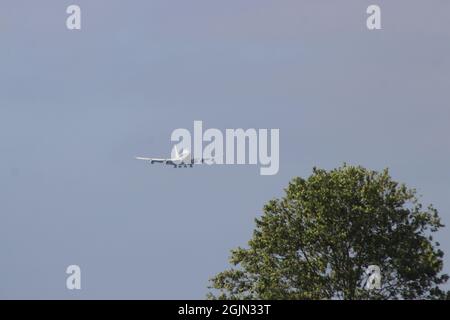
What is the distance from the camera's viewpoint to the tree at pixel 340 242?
9112 cm

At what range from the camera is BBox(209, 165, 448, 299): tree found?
299ft

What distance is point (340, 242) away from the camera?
91.8 m

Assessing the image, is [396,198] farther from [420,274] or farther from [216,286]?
[216,286]

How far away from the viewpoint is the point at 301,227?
94.1 meters
